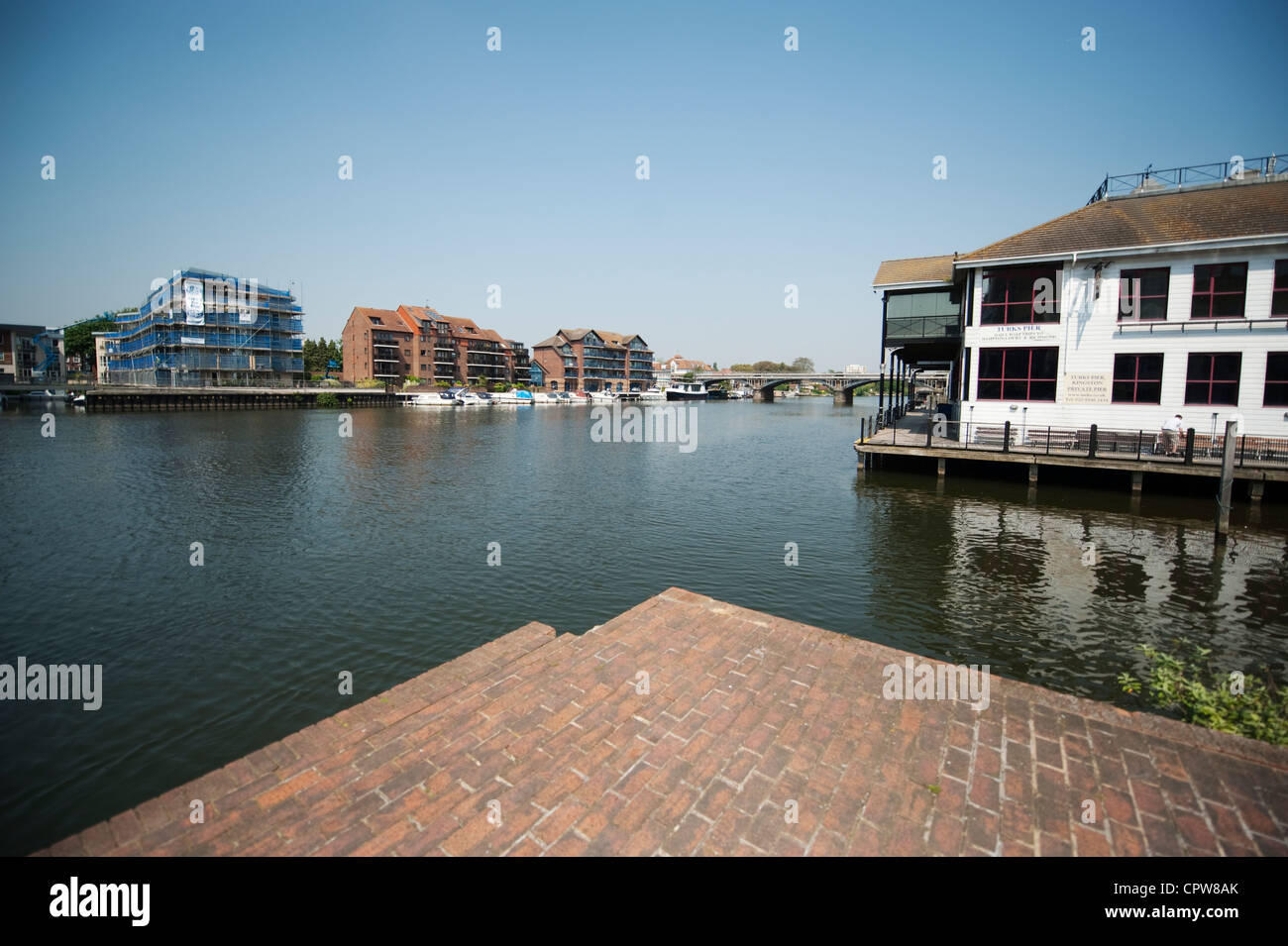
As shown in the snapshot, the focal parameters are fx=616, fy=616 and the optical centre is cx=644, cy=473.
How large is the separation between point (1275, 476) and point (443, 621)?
78.7 feet

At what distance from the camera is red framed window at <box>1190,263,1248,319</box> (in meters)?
21.7

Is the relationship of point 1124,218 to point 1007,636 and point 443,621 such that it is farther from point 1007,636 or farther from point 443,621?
point 443,621

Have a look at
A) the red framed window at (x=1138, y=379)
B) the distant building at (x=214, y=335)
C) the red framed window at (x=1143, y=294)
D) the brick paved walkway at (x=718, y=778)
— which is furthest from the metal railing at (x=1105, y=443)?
the distant building at (x=214, y=335)

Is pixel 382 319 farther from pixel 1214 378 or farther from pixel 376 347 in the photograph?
pixel 1214 378

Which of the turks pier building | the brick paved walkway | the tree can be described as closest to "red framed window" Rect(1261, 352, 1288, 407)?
the turks pier building

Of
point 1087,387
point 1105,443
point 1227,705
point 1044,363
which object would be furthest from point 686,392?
point 1227,705

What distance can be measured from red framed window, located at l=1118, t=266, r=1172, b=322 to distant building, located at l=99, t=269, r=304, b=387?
319ft

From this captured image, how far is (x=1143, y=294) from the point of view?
2298 cm

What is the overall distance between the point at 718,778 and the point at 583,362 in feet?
463

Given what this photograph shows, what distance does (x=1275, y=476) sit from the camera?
18.6 meters

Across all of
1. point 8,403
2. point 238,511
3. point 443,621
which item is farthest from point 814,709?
point 8,403
